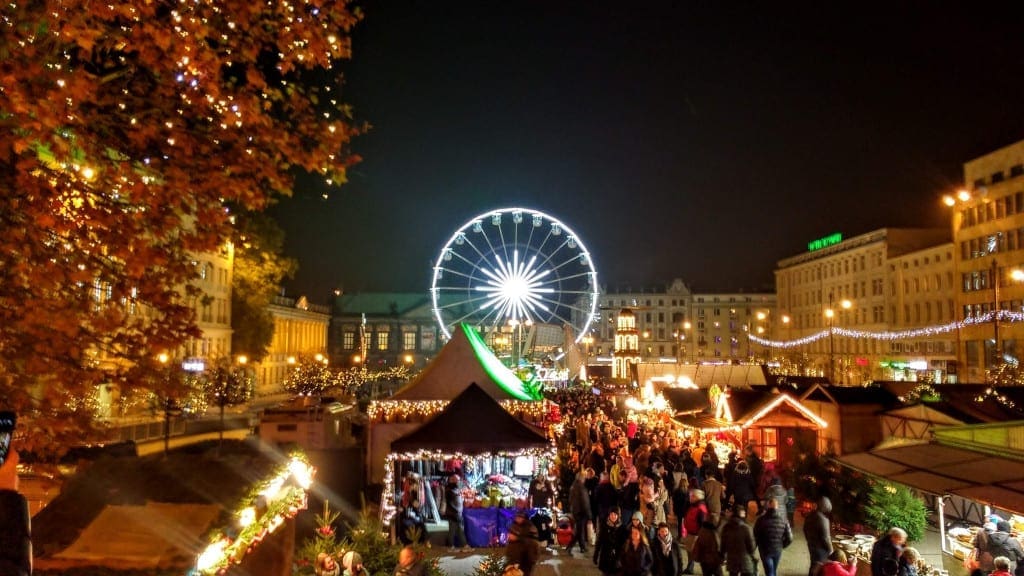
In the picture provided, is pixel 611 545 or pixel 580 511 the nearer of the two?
pixel 611 545

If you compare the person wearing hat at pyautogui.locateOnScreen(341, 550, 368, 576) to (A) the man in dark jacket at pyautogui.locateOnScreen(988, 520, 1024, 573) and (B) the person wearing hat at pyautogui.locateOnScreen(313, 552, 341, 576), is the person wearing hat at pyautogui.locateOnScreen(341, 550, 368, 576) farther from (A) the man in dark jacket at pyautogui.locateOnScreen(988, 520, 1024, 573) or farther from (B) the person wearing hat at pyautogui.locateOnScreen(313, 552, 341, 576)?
(A) the man in dark jacket at pyautogui.locateOnScreen(988, 520, 1024, 573)

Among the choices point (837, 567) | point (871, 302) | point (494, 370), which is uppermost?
point (871, 302)

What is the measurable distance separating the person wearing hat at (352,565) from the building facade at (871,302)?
1738 inches

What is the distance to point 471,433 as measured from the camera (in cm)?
1359

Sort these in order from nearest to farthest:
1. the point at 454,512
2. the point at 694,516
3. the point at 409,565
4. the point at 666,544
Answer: the point at 409,565, the point at 666,544, the point at 694,516, the point at 454,512

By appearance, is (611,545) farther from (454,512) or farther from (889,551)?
(889,551)

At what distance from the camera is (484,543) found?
42.7 ft

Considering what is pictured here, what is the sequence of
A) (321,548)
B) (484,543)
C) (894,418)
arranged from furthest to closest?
(894,418)
(484,543)
(321,548)

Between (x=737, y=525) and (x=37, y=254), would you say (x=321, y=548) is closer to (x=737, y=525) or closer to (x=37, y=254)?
(x=37, y=254)

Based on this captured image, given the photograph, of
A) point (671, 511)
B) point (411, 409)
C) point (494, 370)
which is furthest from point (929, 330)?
point (411, 409)

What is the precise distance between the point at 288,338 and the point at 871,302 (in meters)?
59.4

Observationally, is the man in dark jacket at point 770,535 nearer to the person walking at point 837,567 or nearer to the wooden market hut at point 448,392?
the person walking at point 837,567

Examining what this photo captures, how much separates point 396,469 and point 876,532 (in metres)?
8.59

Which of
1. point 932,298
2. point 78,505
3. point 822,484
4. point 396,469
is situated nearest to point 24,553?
point 78,505
